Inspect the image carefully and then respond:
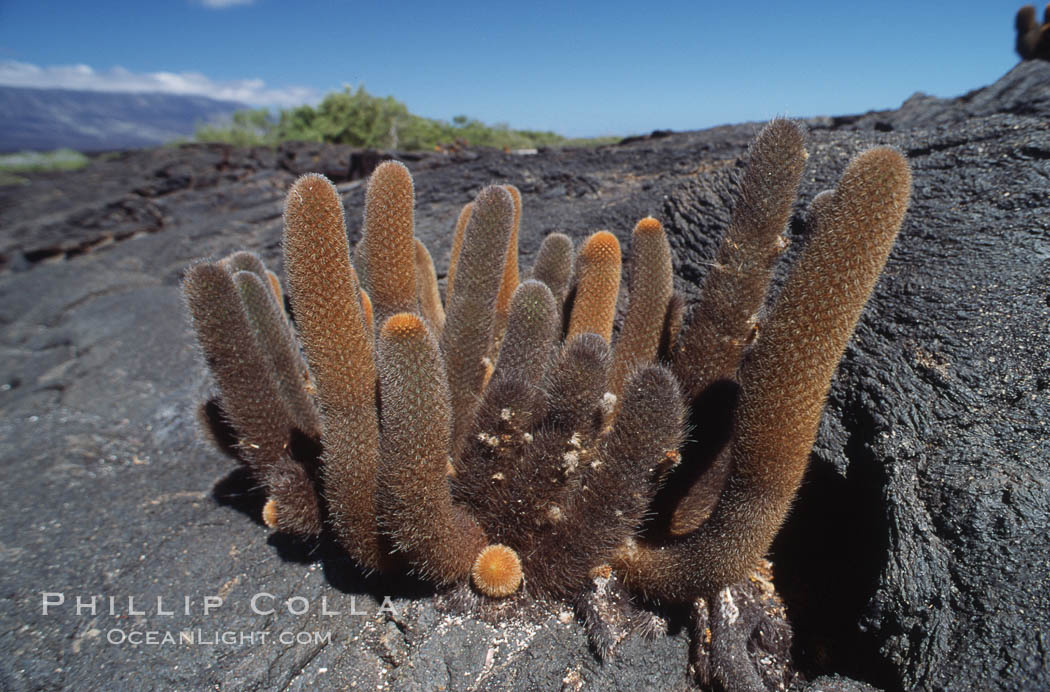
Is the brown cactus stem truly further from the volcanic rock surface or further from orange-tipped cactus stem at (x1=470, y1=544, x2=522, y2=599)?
orange-tipped cactus stem at (x1=470, y1=544, x2=522, y2=599)

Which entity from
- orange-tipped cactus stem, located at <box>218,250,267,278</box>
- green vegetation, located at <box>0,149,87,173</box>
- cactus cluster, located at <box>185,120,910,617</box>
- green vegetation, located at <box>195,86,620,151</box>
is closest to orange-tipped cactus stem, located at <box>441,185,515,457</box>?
cactus cluster, located at <box>185,120,910,617</box>

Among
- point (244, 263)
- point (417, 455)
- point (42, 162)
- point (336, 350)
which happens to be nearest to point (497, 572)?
point (417, 455)

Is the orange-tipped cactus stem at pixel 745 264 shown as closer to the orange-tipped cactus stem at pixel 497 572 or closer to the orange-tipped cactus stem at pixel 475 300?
the orange-tipped cactus stem at pixel 475 300

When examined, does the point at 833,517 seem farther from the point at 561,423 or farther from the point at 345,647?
the point at 345,647

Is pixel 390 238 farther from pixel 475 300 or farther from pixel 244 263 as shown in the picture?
pixel 244 263

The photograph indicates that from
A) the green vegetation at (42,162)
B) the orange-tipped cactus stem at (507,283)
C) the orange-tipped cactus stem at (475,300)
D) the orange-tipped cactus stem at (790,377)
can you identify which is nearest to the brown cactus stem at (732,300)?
the orange-tipped cactus stem at (790,377)

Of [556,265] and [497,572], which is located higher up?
[556,265]
